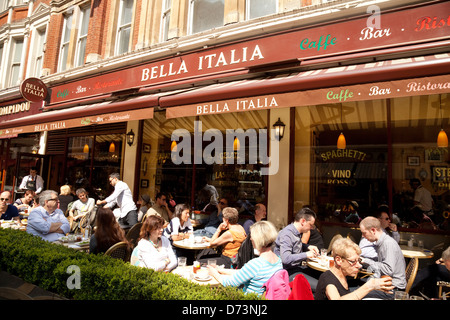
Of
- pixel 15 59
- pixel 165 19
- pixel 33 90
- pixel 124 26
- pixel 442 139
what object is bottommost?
pixel 442 139

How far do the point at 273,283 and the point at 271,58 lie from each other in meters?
5.00

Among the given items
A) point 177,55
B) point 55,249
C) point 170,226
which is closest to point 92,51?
point 177,55

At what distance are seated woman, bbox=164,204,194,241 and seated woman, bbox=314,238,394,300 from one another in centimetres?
329

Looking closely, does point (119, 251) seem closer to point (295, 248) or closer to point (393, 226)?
point (295, 248)

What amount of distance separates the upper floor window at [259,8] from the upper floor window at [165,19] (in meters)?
2.82

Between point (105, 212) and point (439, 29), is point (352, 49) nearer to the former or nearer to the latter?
point (439, 29)

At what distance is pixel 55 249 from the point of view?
338 centimetres

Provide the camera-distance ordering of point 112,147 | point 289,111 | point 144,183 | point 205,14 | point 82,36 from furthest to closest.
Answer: point 82,36
point 112,147
point 144,183
point 205,14
point 289,111

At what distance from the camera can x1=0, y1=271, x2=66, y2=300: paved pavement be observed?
113 inches

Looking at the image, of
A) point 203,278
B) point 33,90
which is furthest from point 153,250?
point 33,90

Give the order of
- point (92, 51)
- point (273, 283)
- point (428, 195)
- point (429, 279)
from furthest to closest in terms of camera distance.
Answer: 1. point (92, 51)
2. point (428, 195)
3. point (429, 279)
4. point (273, 283)

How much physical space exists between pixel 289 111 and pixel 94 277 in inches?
210

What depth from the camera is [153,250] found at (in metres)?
3.38

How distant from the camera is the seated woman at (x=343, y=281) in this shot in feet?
7.88
